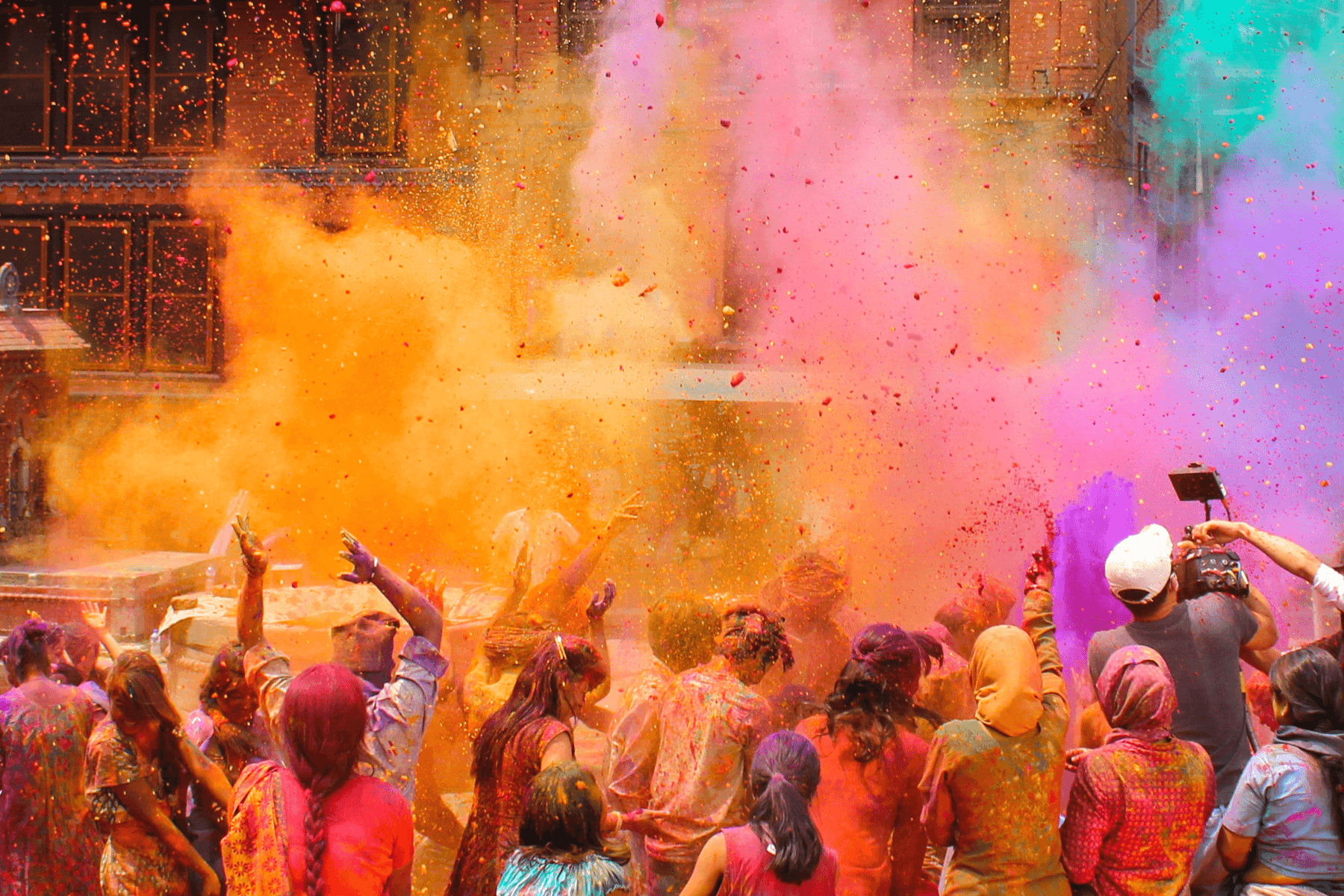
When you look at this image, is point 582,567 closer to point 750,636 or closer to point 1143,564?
point 750,636

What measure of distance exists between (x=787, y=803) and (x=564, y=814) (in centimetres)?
54

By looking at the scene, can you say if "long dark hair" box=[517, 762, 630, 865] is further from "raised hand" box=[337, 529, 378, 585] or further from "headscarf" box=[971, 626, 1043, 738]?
"raised hand" box=[337, 529, 378, 585]

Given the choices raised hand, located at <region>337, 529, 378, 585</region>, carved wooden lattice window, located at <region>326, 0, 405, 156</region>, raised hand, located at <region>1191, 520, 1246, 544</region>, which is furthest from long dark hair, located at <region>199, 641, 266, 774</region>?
carved wooden lattice window, located at <region>326, 0, 405, 156</region>

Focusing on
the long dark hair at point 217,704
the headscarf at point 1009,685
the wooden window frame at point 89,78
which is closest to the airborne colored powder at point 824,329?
the wooden window frame at point 89,78

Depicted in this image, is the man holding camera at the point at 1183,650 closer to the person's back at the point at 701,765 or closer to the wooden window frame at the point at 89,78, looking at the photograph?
the person's back at the point at 701,765

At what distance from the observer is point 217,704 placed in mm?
3486

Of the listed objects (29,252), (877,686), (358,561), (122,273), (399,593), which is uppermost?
(29,252)

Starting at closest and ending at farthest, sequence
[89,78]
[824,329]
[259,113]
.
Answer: [824,329] < [259,113] < [89,78]

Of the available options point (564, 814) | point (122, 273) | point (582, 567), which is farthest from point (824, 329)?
point (122, 273)

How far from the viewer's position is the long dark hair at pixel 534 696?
3119mm

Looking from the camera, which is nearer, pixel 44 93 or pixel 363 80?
pixel 363 80

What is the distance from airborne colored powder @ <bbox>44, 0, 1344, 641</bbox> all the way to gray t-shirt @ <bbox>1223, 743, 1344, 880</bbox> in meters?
5.76

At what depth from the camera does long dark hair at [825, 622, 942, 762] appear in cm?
322

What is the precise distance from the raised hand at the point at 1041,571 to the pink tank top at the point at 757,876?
1.41m
